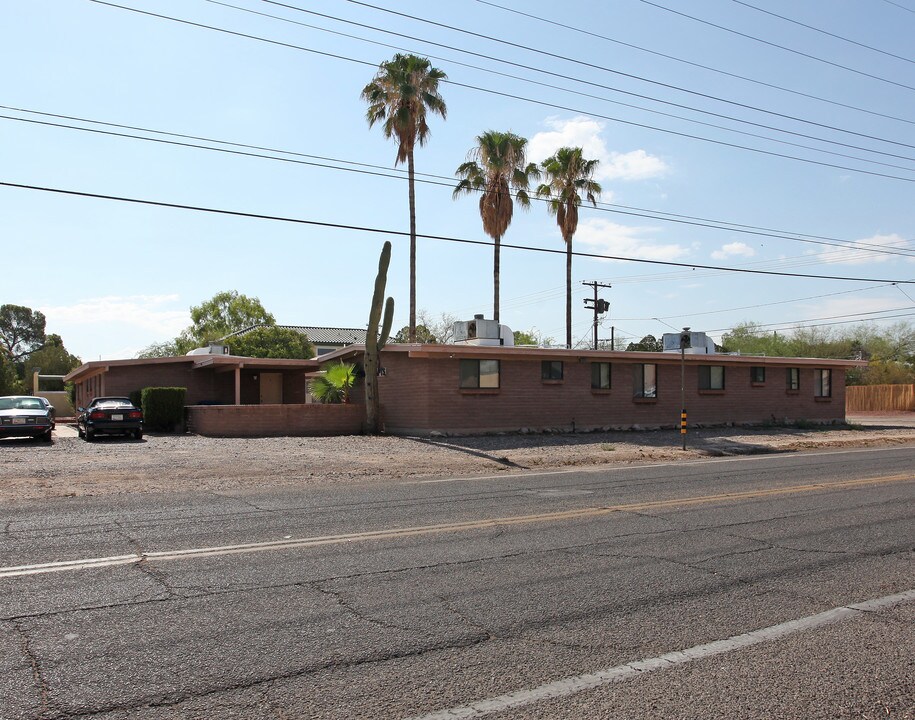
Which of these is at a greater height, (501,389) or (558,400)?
(501,389)

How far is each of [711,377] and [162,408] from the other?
2076cm

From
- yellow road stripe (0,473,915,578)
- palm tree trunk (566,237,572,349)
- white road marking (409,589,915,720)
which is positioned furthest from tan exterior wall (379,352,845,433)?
white road marking (409,589,915,720)

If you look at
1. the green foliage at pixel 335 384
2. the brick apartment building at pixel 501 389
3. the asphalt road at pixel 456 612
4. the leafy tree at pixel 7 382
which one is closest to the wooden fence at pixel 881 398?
the brick apartment building at pixel 501 389

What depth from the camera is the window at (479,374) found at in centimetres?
2497

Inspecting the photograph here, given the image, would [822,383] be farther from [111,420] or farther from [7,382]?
[7,382]

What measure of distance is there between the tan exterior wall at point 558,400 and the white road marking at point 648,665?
19.0m

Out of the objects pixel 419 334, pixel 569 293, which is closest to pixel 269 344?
pixel 419 334

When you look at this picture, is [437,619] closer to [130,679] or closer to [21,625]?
[130,679]

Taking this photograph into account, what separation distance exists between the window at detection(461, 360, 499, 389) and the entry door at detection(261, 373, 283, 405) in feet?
40.4

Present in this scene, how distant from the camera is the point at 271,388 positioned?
3419 cm

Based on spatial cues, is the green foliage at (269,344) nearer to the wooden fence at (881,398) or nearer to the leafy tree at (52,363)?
the leafy tree at (52,363)

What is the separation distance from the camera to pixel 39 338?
106 metres

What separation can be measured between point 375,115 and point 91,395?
18.7 metres

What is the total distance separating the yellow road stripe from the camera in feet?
22.2
